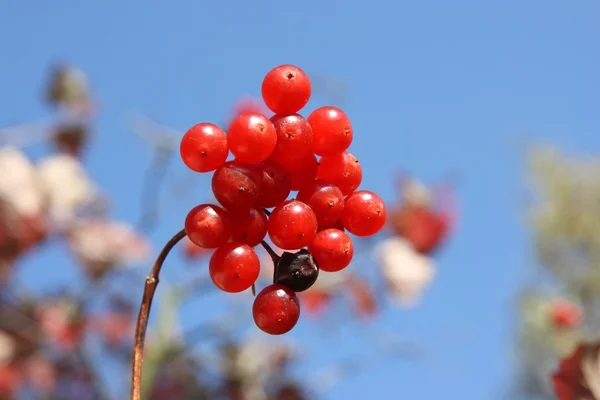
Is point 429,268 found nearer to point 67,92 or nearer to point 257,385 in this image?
point 257,385

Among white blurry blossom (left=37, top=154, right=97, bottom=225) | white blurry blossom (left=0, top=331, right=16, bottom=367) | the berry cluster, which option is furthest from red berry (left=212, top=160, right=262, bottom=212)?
white blurry blossom (left=0, top=331, right=16, bottom=367)

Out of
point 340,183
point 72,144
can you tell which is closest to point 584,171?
point 72,144

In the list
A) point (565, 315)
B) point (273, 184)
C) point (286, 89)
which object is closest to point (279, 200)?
point (273, 184)

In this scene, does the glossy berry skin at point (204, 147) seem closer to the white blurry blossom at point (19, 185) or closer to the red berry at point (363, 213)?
the red berry at point (363, 213)

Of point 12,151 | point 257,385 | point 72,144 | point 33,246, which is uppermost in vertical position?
point 72,144

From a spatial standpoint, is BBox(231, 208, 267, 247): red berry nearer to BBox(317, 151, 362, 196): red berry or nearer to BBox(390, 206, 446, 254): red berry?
BBox(317, 151, 362, 196): red berry

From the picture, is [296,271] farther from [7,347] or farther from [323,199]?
[7,347]
